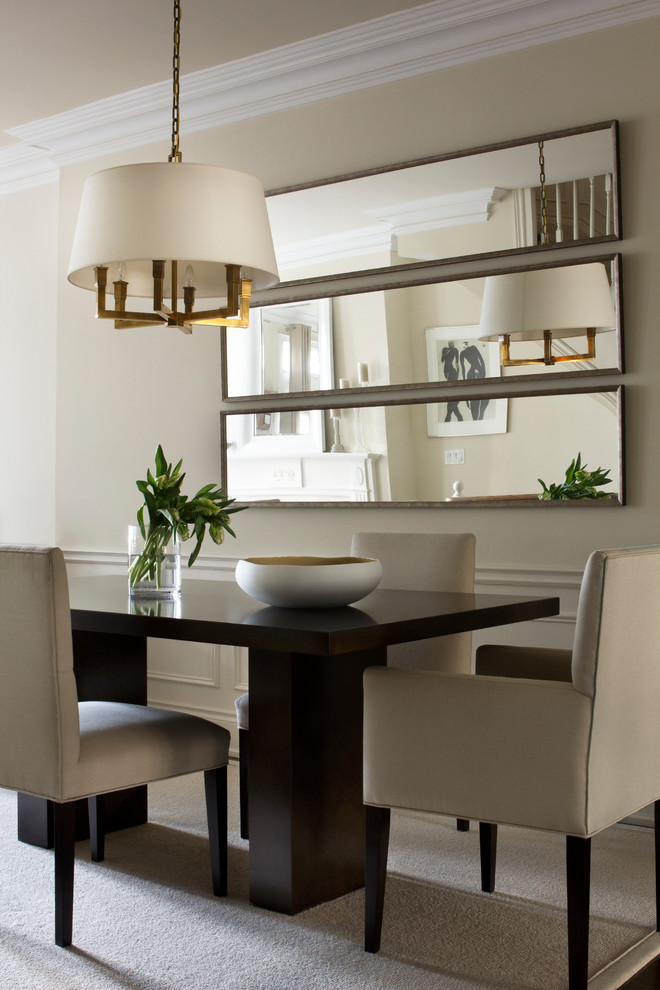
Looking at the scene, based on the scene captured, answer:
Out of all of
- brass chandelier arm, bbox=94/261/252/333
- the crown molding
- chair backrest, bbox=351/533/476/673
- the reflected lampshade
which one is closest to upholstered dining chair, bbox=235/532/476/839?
chair backrest, bbox=351/533/476/673

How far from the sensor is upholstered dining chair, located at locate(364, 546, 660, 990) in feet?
6.10

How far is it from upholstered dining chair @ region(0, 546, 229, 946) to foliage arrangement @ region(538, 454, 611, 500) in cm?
157

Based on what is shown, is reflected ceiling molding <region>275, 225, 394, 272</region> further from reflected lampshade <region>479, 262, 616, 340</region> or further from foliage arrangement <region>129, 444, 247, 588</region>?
foliage arrangement <region>129, 444, 247, 588</region>

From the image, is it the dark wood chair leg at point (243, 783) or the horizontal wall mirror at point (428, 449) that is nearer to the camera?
the dark wood chair leg at point (243, 783)

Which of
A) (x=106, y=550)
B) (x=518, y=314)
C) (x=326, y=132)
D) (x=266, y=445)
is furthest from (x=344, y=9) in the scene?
(x=106, y=550)

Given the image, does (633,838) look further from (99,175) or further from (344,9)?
(344,9)

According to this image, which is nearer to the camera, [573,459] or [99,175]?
[99,175]

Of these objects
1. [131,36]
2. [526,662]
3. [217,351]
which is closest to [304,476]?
[217,351]

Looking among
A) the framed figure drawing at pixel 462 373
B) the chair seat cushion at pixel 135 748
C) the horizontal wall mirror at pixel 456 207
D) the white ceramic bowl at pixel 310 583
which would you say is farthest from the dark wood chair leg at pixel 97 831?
the horizontal wall mirror at pixel 456 207

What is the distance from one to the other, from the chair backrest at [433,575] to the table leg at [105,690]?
0.76 meters

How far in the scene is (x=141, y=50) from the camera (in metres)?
3.60

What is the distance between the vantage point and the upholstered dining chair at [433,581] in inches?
115

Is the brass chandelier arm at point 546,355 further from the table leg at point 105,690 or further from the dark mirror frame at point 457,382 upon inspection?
the table leg at point 105,690

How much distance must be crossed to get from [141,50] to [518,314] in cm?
168
